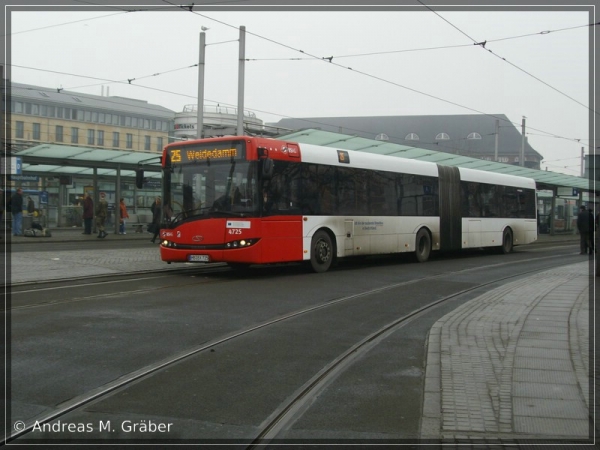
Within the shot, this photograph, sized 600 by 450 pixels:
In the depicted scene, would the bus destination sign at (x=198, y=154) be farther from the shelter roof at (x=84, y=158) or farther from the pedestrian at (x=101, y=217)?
the pedestrian at (x=101, y=217)

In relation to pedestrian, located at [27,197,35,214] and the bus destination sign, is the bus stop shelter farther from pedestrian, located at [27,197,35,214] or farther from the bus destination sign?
the bus destination sign

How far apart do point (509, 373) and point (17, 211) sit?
2258 centimetres

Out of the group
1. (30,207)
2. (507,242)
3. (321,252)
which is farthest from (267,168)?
(30,207)

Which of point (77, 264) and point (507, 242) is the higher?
point (507, 242)

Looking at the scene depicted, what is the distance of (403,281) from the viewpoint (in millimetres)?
15141

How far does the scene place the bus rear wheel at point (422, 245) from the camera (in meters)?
21.0

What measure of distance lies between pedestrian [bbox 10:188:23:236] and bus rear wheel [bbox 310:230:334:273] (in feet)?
42.3

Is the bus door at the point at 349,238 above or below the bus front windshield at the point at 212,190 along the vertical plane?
below

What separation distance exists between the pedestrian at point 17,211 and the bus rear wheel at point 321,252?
12881mm

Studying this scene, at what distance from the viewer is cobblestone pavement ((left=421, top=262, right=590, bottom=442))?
4.82 m

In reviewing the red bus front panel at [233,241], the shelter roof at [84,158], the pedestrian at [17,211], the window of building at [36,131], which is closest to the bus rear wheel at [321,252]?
the red bus front panel at [233,241]

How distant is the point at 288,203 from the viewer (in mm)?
15484

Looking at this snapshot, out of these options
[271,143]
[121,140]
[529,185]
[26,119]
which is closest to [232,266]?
[271,143]

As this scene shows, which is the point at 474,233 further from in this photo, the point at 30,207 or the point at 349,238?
the point at 30,207
